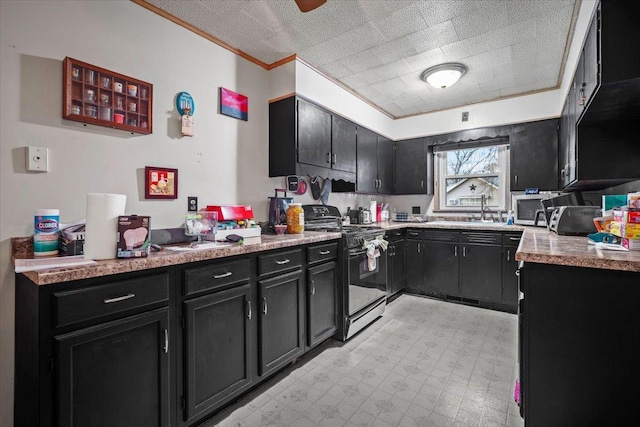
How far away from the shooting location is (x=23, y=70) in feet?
5.04

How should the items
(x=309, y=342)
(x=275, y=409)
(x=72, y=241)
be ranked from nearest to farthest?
(x=72, y=241), (x=275, y=409), (x=309, y=342)

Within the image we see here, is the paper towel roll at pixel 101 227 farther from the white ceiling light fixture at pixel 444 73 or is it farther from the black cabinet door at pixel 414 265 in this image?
the black cabinet door at pixel 414 265

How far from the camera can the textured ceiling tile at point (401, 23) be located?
7.15ft

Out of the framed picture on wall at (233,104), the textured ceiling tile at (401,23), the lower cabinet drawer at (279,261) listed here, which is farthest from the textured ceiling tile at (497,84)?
the lower cabinet drawer at (279,261)

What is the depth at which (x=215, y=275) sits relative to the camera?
165 centimetres

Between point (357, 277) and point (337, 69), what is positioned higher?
point (337, 69)

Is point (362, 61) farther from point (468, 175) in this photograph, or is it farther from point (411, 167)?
point (468, 175)

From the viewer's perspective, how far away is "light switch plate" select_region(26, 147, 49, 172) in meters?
1.54

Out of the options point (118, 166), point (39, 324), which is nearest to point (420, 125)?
point (118, 166)

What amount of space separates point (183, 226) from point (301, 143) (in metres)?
1.28

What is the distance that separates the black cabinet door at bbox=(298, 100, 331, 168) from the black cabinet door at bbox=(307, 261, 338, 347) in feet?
3.50

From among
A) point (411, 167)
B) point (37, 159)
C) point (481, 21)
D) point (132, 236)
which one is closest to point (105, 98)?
point (37, 159)

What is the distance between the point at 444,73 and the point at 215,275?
112 inches

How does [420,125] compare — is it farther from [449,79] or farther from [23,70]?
[23,70]
